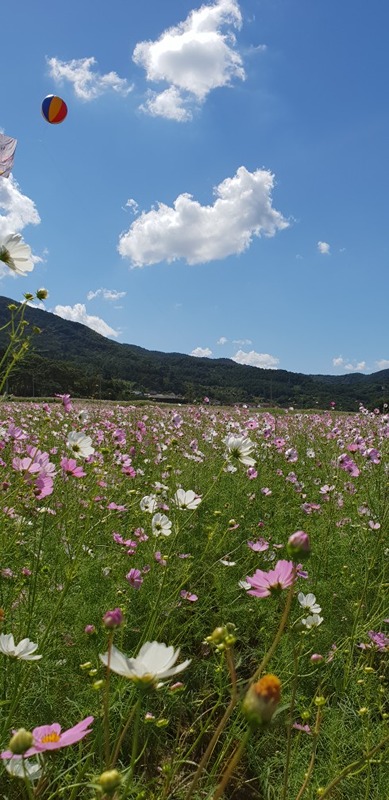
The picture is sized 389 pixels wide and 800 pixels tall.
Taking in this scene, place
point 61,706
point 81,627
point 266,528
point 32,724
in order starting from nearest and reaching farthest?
point 32,724 < point 61,706 < point 81,627 < point 266,528

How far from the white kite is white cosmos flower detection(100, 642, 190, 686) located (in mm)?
1408

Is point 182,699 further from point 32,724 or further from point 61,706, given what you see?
point 32,724

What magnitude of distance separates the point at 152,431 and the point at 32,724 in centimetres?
361

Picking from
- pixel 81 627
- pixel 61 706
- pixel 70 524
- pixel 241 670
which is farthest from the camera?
pixel 70 524

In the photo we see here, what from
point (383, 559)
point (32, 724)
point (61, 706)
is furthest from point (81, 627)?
point (383, 559)

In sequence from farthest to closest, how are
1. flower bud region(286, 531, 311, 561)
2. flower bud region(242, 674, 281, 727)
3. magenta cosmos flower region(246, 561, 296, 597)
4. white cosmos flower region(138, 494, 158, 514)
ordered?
Result: white cosmos flower region(138, 494, 158, 514), magenta cosmos flower region(246, 561, 296, 597), flower bud region(286, 531, 311, 561), flower bud region(242, 674, 281, 727)

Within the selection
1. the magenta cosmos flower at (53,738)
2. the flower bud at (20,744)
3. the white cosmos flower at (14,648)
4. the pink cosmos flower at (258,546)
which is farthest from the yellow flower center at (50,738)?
the pink cosmos flower at (258,546)

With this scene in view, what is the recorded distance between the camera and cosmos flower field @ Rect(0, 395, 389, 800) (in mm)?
857

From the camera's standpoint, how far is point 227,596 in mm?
2350

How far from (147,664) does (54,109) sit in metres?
3.35

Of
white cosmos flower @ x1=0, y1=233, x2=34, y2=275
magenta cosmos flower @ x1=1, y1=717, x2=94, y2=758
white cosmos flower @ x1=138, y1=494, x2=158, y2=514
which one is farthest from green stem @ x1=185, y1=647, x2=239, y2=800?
white cosmos flower @ x1=138, y1=494, x2=158, y2=514

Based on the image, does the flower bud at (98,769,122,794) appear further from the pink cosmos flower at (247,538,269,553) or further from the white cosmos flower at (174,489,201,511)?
the pink cosmos flower at (247,538,269,553)

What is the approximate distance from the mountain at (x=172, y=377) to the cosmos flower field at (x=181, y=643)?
793 mm

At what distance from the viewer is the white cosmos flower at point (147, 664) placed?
0.59 metres
